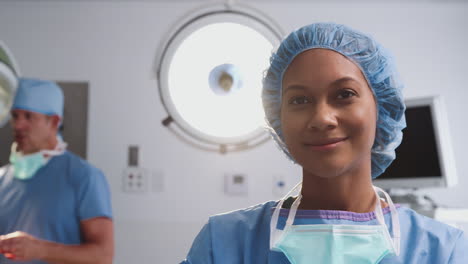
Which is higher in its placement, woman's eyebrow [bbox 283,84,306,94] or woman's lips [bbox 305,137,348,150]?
woman's eyebrow [bbox 283,84,306,94]

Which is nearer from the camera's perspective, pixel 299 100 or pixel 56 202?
pixel 299 100

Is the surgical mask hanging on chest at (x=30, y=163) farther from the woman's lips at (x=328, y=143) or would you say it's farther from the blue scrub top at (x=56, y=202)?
the woman's lips at (x=328, y=143)

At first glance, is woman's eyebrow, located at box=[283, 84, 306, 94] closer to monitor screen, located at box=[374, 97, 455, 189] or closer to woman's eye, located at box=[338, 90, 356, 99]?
woman's eye, located at box=[338, 90, 356, 99]

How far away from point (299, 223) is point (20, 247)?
3.09ft

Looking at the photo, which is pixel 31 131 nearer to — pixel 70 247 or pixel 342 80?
pixel 70 247

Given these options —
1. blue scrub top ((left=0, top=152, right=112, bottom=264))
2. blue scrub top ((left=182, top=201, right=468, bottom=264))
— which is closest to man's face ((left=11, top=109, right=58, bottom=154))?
blue scrub top ((left=0, top=152, right=112, bottom=264))

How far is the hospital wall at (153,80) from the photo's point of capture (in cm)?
265

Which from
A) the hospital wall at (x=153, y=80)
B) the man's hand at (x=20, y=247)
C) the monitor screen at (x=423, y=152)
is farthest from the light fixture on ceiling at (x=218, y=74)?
the hospital wall at (x=153, y=80)

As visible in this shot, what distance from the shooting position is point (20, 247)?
1.34m

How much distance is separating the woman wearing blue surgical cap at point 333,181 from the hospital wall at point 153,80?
1.79m

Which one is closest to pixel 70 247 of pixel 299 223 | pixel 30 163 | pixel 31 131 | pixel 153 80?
pixel 30 163

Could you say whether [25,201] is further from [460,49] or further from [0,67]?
[460,49]

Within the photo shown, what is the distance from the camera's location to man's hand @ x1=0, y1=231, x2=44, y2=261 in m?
1.34

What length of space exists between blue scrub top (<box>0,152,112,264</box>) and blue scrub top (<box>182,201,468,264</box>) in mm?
796
